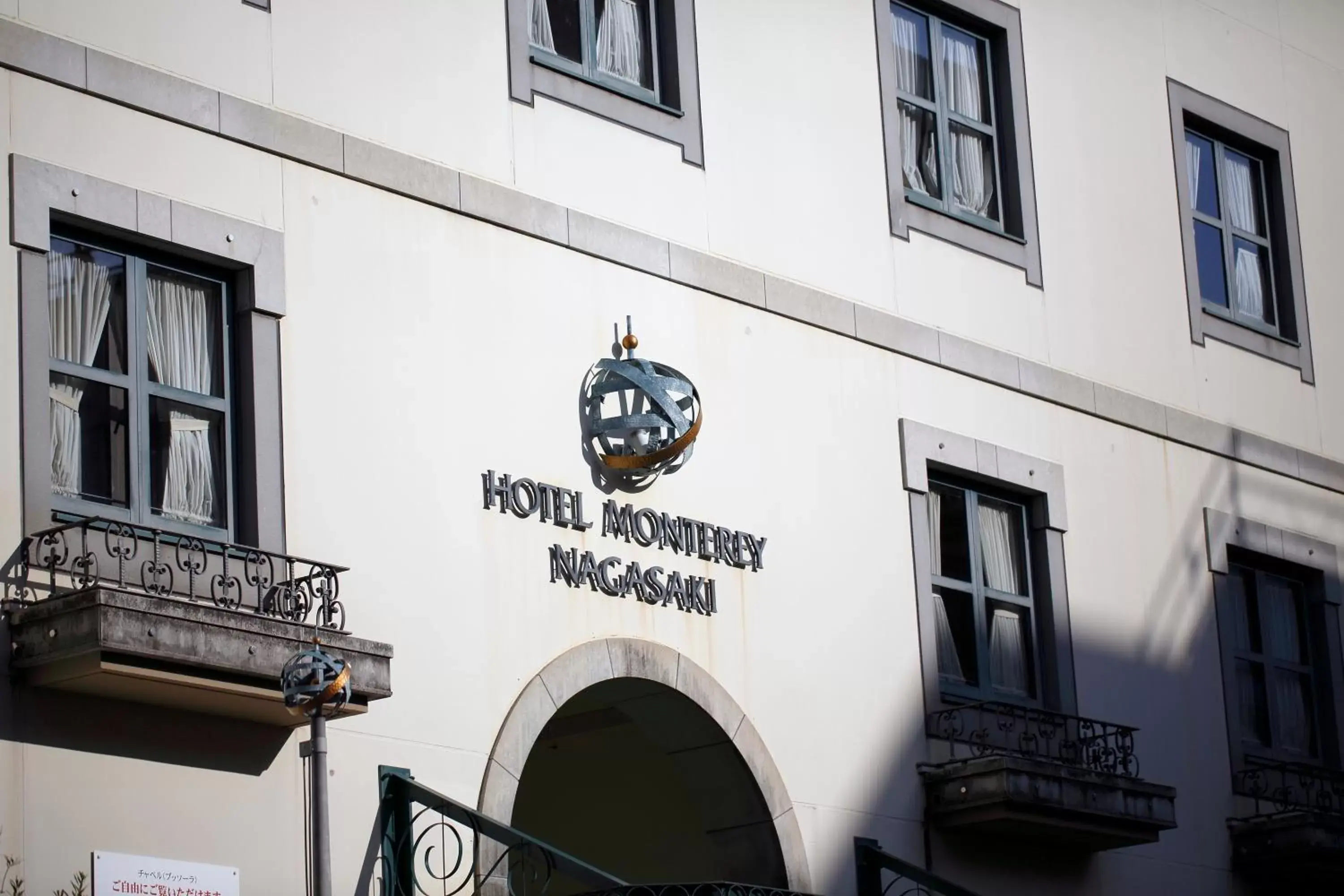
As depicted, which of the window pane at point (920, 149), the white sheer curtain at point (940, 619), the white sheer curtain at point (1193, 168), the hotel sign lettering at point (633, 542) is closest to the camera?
the hotel sign lettering at point (633, 542)

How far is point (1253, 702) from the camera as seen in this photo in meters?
18.2

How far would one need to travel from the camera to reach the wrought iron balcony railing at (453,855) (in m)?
11.8

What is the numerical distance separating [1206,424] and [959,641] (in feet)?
11.6

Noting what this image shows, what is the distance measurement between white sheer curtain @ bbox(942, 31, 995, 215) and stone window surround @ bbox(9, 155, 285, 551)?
6.36 metres

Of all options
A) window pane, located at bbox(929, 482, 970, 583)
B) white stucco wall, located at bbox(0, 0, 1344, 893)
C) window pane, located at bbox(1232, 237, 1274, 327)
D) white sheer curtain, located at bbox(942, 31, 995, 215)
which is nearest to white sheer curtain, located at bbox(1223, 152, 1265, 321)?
window pane, located at bbox(1232, 237, 1274, 327)

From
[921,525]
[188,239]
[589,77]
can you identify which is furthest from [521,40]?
[921,525]

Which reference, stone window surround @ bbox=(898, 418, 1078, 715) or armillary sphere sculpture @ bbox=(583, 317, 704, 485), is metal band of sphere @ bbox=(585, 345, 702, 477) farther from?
A: stone window surround @ bbox=(898, 418, 1078, 715)

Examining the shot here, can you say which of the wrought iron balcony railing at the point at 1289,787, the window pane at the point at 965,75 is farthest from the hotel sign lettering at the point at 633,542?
the wrought iron balcony railing at the point at 1289,787

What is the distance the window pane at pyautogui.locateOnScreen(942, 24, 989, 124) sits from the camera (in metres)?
17.3

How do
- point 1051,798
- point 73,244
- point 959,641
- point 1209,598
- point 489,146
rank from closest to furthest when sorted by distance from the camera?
point 73,244
point 489,146
point 1051,798
point 959,641
point 1209,598

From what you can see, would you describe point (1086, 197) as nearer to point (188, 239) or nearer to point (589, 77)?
point (589, 77)

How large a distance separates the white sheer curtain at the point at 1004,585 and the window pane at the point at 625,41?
379cm

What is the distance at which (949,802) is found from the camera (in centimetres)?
1505

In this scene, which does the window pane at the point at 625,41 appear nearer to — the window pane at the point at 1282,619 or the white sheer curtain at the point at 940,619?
the white sheer curtain at the point at 940,619
